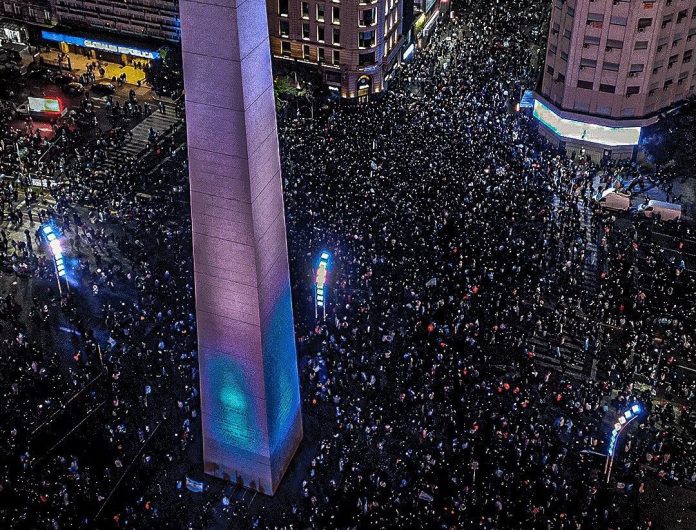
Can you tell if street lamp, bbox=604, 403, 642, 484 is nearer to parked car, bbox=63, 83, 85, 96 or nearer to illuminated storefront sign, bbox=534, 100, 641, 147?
illuminated storefront sign, bbox=534, 100, 641, 147

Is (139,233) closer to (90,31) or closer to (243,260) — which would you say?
(243,260)

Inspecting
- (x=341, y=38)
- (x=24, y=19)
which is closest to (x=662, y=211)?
(x=341, y=38)

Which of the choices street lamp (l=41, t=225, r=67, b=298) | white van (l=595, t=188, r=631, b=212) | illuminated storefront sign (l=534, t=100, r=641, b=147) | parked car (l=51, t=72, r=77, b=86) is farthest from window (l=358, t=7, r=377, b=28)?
street lamp (l=41, t=225, r=67, b=298)

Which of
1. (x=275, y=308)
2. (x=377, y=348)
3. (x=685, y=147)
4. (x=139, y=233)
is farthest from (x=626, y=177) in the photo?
(x=275, y=308)

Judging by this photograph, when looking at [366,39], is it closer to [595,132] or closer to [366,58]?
[366,58]

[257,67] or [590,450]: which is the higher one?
[257,67]

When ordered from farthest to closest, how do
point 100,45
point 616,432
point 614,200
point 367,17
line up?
point 100,45, point 367,17, point 614,200, point 616,432
